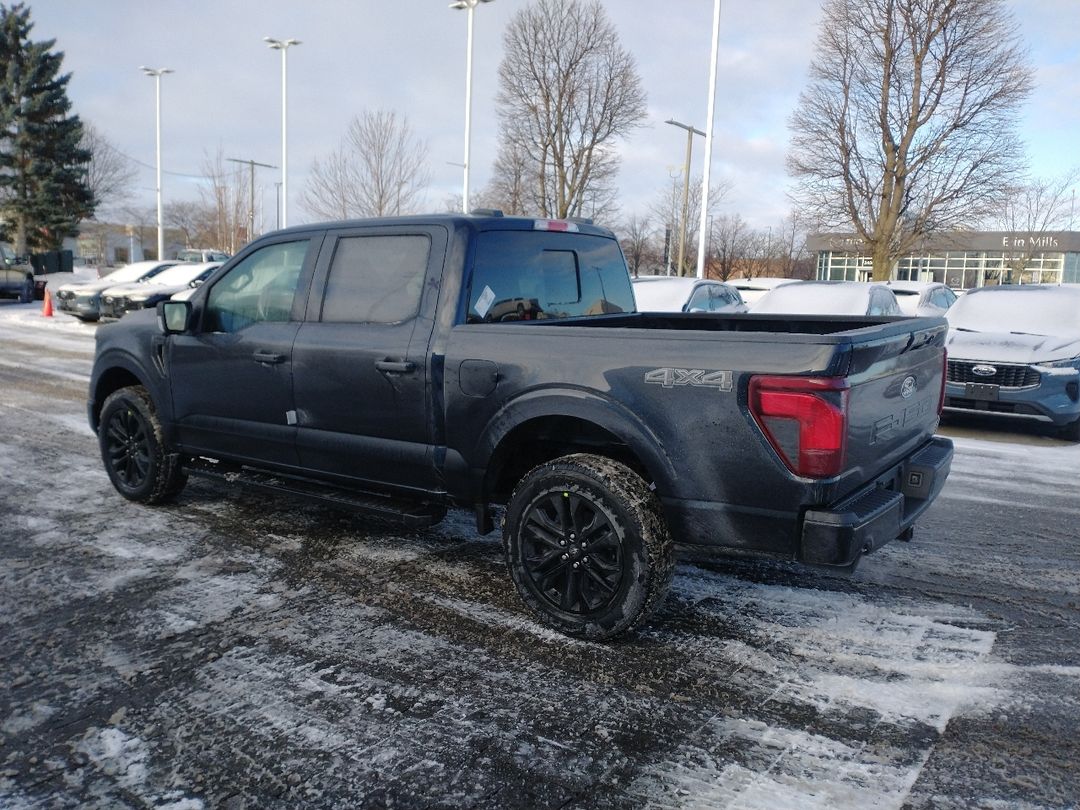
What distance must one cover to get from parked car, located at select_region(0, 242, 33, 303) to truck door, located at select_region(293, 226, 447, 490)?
26296 millimetres

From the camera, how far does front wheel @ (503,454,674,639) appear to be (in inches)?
139

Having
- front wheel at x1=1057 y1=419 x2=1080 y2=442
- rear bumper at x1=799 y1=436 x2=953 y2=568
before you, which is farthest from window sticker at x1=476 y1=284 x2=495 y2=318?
front wheel at x1=1057 y1=419 x2=1080 y2=442

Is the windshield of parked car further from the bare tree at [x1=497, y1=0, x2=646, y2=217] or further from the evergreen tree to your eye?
the evergreen tree

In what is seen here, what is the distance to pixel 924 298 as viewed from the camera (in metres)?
14.6

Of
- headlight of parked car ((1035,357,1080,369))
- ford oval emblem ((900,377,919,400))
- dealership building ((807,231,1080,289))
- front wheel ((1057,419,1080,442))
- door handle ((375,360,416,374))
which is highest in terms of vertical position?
dealership building ((807,231,1080,289))

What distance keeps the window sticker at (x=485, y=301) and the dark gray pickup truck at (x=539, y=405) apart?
0.05 feet

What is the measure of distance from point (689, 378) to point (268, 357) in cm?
253

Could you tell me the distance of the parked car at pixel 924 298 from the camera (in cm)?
1447

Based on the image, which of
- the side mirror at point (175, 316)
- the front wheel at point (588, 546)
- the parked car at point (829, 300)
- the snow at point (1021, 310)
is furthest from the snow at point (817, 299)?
the front wheel at point (588, 546)

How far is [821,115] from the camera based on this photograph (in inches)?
1069

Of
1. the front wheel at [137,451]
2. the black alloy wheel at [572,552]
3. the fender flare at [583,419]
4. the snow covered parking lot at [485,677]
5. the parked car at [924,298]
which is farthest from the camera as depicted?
the parked car at [924,298]

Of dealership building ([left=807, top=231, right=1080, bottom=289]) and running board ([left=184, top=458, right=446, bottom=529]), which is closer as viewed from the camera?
running board ([left=184, top=458, right=446, bottom=529])

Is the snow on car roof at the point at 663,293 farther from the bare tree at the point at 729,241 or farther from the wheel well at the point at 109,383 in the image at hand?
the bare tree at the point at 729,241

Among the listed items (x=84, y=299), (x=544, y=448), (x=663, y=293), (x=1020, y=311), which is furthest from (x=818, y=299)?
(x=84, y=299)
